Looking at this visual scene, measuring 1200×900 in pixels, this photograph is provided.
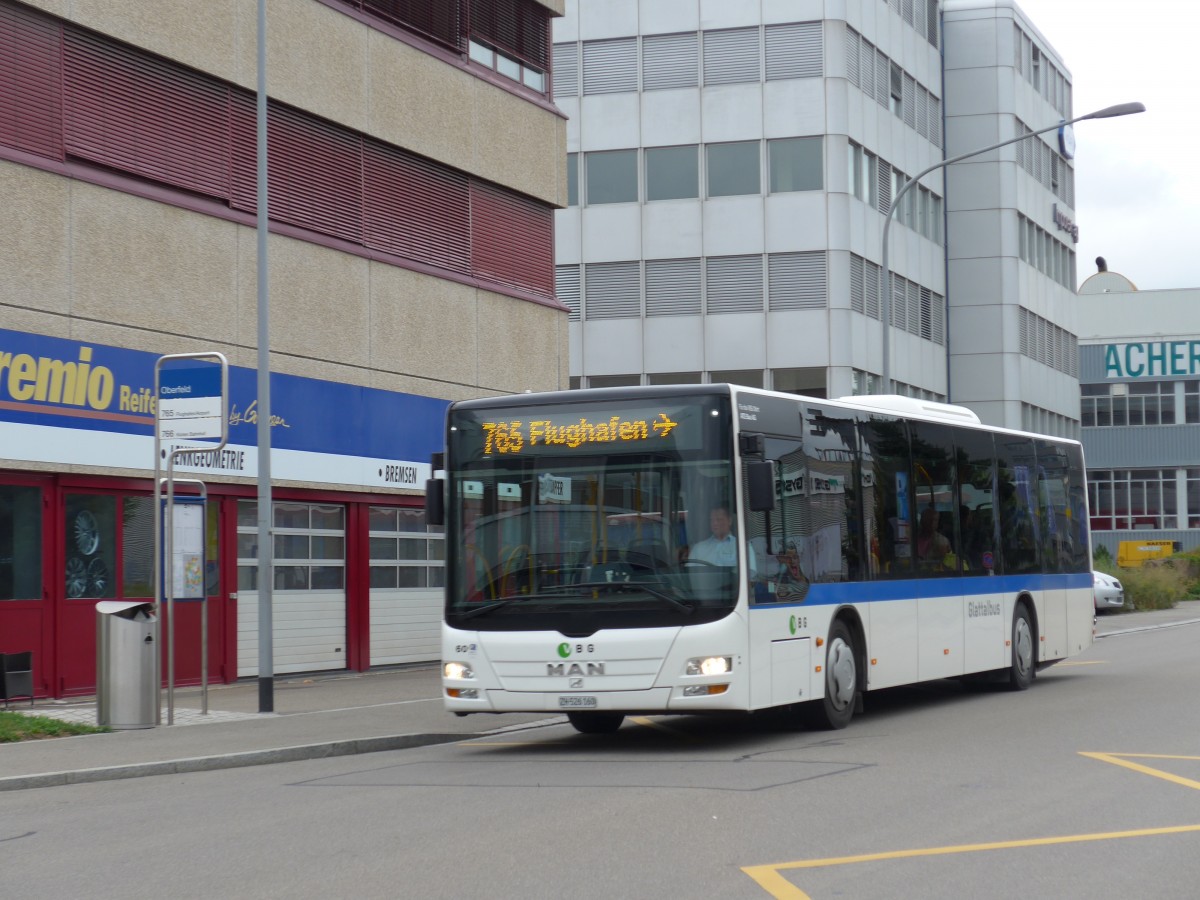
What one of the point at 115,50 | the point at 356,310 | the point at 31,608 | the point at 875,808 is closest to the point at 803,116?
the point at 356,310

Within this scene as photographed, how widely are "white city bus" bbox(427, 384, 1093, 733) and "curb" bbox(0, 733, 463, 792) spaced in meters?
1.11

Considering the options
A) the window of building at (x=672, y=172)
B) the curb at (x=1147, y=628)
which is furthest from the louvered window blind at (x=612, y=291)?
the curb at (x=1147, y=628)

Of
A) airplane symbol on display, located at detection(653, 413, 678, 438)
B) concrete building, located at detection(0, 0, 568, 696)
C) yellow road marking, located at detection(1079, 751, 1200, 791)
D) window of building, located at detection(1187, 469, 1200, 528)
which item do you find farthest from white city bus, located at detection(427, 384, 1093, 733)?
window of building, located at detection(1187, 469, 1200, 528)

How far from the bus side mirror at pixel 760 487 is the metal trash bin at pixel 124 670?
5.94 meters

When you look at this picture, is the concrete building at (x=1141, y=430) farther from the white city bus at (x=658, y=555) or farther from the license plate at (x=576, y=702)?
the license plate at (x=576, y=702)

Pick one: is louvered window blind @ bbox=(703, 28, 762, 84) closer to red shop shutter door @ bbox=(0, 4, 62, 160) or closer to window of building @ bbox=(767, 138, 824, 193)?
window of building @ bbox=(767, 138, 824, 193)

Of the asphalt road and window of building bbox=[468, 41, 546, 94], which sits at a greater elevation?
window of building bbox=[468, 41, 546, 94]

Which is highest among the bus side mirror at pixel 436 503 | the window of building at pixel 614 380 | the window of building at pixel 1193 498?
the window of building at pixel 614 380

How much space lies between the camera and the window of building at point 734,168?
4541 cm

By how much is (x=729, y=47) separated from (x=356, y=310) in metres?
25.1

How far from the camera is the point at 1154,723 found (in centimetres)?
1488

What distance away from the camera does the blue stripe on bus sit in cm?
1455

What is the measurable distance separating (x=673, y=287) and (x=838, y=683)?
105 ft

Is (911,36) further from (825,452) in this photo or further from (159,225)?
(825,452)
